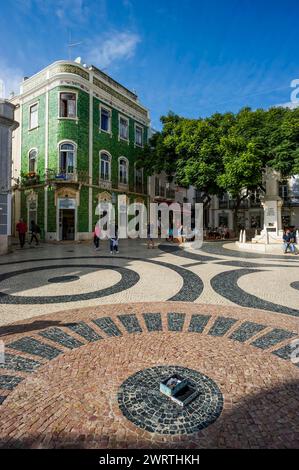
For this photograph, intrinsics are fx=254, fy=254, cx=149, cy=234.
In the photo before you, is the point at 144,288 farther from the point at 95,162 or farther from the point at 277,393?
the point at 95,162

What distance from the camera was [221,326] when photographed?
4.77 m

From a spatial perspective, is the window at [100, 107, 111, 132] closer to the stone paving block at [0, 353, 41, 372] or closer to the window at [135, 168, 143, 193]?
the window at [135, 168, 143, 193]

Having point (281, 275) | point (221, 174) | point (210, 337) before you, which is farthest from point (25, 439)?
point (221, 174)

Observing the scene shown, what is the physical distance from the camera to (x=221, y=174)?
21.8m

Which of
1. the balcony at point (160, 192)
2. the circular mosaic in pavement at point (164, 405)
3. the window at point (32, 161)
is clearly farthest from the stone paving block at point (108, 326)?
the balcony at point (160, 192)

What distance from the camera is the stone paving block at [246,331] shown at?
14.1ft

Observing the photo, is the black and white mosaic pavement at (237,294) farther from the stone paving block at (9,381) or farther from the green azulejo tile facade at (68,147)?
the green azulejo tile facade at (68,147)

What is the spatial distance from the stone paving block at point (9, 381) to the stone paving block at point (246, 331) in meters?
3.24

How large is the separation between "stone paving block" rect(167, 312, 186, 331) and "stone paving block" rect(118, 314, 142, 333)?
606 millimetres

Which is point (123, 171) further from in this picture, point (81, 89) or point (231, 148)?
point (231, 148)

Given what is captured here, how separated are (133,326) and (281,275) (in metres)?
6.80

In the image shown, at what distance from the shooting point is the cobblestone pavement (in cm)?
238

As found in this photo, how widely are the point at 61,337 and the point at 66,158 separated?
806 inches

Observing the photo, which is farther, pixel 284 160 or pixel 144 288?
pixel 284 160
